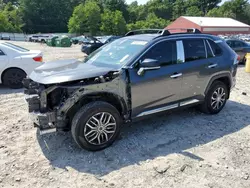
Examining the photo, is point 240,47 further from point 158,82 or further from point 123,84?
point 123,84

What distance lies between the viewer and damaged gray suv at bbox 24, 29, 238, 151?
3.60 metres

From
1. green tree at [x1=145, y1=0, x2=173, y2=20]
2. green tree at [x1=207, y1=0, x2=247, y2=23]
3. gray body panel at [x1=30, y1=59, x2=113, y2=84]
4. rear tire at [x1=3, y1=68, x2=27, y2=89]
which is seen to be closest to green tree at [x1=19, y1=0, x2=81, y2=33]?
green tree at [x1=145, y1=0, x2=173, y2=20]

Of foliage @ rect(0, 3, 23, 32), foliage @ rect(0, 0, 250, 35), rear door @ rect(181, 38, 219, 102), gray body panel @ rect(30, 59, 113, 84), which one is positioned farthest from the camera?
foliage @ rect(0, 0, 250, 35)

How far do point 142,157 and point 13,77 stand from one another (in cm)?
535

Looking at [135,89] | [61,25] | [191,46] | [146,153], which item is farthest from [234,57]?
[61,25]

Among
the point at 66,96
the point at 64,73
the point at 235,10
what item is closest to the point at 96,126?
the point at 66,96

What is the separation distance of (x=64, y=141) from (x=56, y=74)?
1.18 meters

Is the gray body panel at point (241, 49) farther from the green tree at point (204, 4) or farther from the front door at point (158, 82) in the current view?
the green tree at point (204, 4)

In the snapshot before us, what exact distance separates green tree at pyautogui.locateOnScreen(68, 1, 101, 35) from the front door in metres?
59.1

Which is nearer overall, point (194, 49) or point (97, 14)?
point (194, 49)

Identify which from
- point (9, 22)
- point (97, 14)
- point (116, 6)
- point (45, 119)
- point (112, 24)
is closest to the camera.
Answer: point (45, 119)

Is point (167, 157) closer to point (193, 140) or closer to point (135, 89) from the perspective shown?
point (193, 140)

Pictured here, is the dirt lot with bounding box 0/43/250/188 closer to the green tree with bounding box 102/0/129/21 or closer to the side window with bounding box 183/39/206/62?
the side window with bounding box 183/39/206/62

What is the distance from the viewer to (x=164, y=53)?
4.37 m
